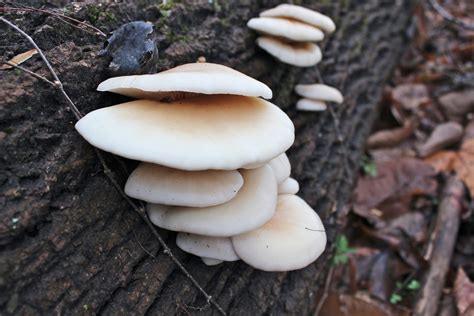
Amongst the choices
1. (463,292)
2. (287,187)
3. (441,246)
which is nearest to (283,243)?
(287,187)

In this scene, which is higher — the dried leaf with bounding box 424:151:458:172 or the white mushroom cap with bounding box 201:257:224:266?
the white mushroom cap with bounding box 201:257:224:266

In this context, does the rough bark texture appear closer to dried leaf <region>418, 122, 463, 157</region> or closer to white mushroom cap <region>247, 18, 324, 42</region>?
white mushroom cap <region>247, 18, 324, 42</region>

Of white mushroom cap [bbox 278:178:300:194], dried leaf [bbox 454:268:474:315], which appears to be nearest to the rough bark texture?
white mushroom cap [bbox 278:178:300:194]

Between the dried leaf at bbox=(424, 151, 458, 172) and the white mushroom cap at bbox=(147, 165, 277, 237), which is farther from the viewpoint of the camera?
the dried leaf at bbox=(424, 151, 458, 172)

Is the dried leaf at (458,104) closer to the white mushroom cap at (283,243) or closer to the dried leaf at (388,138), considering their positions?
the dried leaf at (388,138)

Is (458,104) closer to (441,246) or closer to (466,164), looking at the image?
(466,164)

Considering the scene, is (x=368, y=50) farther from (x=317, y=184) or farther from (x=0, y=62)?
(x=0, y=62)

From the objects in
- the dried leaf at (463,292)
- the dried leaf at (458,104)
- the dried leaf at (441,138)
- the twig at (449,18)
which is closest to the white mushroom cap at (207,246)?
the dried leaf at (463,292)
